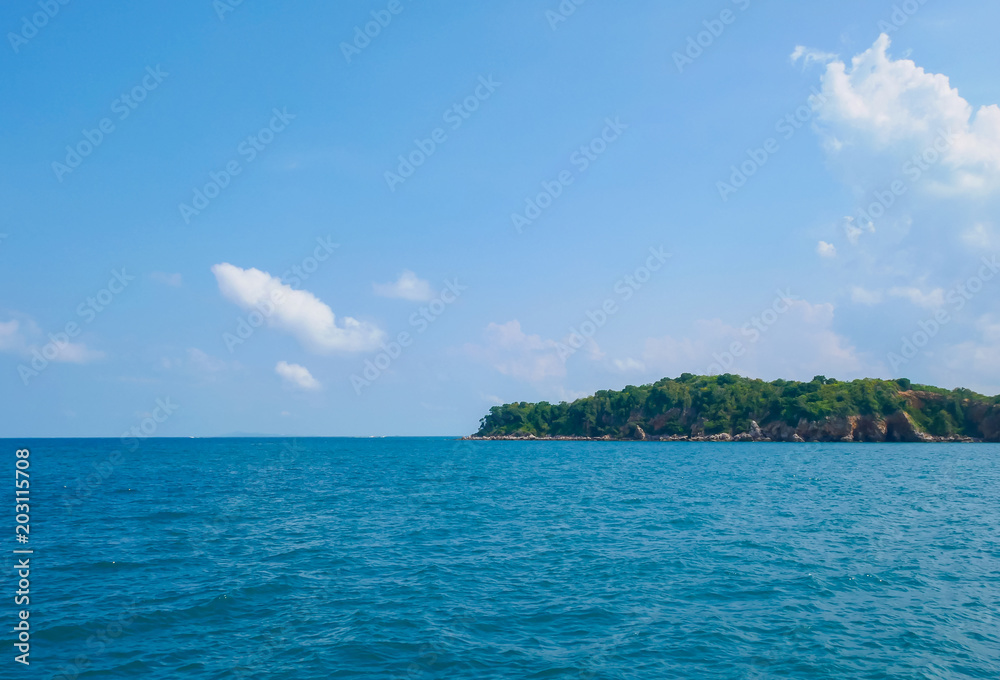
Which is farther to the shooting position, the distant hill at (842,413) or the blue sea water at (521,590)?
the distant hill at (842,413)

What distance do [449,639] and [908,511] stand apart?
3436 centimetres

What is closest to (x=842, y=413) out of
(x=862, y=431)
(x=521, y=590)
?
(x=862, y=431)

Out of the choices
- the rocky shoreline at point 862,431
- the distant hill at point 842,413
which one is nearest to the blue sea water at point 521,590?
the rocky shoreline at point 862,431

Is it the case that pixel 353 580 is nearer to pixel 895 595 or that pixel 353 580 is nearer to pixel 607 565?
pixel 607 565

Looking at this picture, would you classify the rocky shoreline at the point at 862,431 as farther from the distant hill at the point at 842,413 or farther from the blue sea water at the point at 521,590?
the blue sea water at the point at 521,590

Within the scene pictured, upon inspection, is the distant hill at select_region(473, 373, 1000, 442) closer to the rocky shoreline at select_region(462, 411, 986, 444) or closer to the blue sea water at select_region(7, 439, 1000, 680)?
the rocky shoreline at select_region(462, 411, 986, 444)

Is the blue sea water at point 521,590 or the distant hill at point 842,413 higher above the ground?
the distant hill at point 842,413

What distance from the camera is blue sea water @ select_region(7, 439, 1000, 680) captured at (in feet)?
49.3

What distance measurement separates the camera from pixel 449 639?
16.3 meters

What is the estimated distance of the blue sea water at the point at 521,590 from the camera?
15039 millimetres

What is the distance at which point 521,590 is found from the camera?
67.8 ft

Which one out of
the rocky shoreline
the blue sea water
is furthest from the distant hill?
the blue sea water

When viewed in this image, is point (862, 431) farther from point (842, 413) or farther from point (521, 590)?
point (521, 590)

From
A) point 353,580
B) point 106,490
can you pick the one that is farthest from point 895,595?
point 106,490
